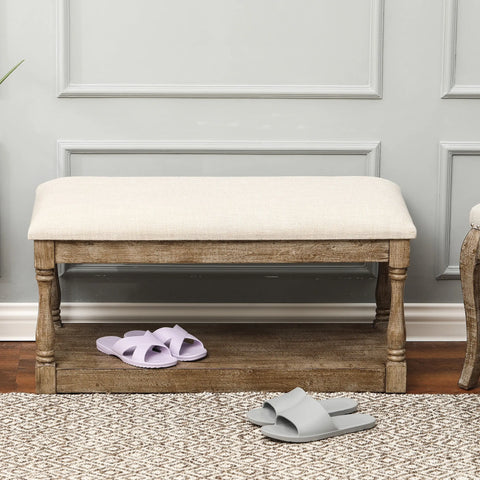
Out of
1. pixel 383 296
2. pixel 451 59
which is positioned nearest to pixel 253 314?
pixel 383 296

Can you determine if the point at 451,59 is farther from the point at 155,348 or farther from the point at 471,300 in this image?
the point at 155,348

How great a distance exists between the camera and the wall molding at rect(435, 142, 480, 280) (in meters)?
2.29

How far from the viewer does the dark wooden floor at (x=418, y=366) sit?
1899 millimetres

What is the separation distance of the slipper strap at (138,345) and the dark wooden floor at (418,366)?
0.23m

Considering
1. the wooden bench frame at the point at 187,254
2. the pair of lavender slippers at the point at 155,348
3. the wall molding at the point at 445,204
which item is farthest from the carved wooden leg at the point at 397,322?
the wall molding at the point at 445,204

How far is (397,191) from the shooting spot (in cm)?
192

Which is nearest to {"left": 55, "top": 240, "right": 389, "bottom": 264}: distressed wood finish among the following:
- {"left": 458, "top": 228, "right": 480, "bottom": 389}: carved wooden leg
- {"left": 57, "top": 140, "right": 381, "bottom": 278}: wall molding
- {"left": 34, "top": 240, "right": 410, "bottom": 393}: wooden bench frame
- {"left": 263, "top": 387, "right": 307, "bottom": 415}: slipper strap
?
{"left": 34, "top": 240, "right": 410, "bottom": 393}: wooden bench frame

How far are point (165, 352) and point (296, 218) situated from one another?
463 millimetres

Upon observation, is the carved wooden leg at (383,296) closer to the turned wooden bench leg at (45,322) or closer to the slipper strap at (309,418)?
the slipper strap at (309,418)

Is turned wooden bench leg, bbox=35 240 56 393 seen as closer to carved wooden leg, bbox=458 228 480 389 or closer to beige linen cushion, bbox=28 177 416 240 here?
beige linen cushion, bbox=28 177 416 240

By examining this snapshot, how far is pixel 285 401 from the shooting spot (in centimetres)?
162

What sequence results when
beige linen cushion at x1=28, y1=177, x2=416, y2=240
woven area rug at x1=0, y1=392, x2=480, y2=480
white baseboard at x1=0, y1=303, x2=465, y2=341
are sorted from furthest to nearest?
white baseboard at x1=0, y1=303, x2=465, y2=341
beige linen cushion at x1=28, y1=177, x2=416, y2=240
woven area rug at x1=0, y1=392, x2=480, y2=480

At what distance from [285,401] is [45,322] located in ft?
1.90

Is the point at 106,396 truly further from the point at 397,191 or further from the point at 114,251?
the point at 397,191
